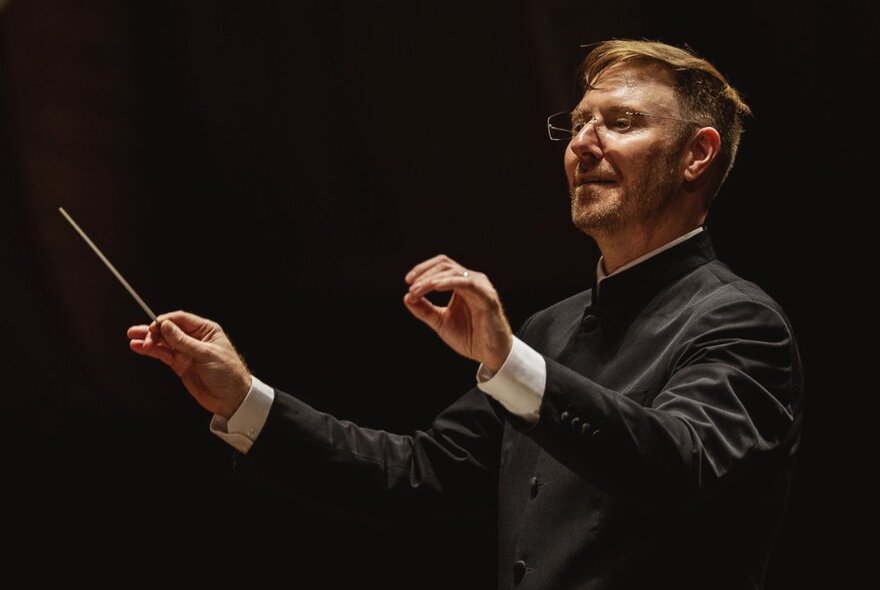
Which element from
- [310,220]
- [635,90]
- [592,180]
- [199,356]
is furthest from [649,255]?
[310,220]

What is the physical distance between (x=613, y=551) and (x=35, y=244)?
1.35 metres

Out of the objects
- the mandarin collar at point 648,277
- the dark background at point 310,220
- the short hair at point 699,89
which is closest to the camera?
the mandarin collar at point 648,277

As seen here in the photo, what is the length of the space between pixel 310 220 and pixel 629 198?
877 mm

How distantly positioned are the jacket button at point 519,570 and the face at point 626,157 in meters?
0.49

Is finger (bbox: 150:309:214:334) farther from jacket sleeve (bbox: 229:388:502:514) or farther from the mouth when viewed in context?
the mouth

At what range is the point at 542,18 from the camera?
2.26 meters

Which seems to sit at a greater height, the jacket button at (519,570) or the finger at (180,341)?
the finger at (180,341)

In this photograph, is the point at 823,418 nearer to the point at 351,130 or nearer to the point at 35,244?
the point at 351,130

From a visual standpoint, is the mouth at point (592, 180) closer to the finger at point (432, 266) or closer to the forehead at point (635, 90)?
the forehead at point (635, 90)

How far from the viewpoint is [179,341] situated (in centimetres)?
141

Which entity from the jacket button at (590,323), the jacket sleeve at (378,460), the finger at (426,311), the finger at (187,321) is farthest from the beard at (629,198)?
the finger at (187,321)

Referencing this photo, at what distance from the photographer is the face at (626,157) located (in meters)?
1.58

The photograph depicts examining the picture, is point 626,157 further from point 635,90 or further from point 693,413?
point 693,413

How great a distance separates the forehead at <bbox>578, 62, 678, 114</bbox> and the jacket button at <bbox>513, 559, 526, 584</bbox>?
69 centimetres
